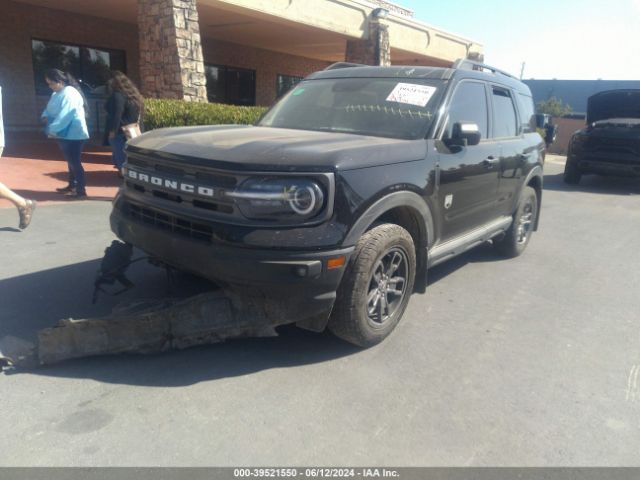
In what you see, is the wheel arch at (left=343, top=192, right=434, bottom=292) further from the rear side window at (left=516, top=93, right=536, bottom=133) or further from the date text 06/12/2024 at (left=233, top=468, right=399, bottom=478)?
the rear side window at (left=516, top=93, right=536, bottom=133)

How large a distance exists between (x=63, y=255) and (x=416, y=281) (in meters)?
3.46

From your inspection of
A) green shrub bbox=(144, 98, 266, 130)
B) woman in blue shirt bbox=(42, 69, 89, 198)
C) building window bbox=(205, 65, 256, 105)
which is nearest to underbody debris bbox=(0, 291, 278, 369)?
woman in blue shirt bbox=(42, 69, 89, 198)

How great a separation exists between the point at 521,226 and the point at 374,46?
11778mm

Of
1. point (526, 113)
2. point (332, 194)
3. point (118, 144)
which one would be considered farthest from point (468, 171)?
point (118, 144)

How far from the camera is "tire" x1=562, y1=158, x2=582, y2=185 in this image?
12.1m

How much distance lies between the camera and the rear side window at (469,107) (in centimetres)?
405

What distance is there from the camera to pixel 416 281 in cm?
386

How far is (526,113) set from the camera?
586 cm

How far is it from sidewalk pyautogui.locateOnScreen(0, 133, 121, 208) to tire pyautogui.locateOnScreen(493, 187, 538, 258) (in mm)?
5713

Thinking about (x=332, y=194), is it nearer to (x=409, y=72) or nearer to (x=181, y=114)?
(x=409, y=72)

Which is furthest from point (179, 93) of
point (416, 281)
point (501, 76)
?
point (416, 281)

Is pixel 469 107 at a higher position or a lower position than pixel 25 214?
higher

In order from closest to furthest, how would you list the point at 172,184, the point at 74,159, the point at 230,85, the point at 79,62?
the point at 172,184 → the point at 74,159 → the point at 79,62 → the point at 230,85
